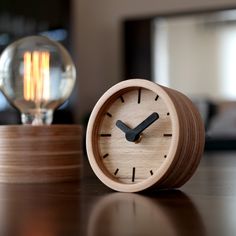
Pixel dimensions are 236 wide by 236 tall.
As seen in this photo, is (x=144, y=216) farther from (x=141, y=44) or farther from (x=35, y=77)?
(x=141, y=44)

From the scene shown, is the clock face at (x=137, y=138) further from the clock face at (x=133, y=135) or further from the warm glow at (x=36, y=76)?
the warm glow at (x=36, y=76)

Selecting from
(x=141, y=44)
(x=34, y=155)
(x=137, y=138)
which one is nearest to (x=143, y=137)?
(x=137, y=138)

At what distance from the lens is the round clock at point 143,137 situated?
62cm

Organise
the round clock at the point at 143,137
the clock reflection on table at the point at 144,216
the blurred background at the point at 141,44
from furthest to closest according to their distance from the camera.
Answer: the blurred background at the point at 141,44 → the round clock at the point at 143,137 → the clock reflection on table at the point at 144,216

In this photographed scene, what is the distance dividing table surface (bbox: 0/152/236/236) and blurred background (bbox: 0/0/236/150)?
9.08 feet

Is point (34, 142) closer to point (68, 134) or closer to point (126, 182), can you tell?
point (68, 134)

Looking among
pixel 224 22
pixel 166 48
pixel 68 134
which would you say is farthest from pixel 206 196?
pixel 224 22

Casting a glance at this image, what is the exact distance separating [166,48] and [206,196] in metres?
4.31

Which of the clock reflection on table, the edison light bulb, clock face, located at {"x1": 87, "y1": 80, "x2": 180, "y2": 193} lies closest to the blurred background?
the edison light bulb

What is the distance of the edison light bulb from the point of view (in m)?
0.86

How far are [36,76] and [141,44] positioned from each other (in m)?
3.53

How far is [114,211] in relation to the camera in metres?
0.47

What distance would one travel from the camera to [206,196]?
0.58 m

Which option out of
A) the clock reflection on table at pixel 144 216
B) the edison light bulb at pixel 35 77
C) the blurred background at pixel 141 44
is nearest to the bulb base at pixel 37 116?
the edison light bulb at pixel 35 77
